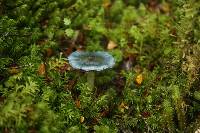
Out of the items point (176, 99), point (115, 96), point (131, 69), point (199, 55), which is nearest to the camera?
point (176, 99)

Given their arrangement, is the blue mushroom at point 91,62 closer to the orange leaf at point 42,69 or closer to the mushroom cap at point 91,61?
the mushroom cap at point 91,61

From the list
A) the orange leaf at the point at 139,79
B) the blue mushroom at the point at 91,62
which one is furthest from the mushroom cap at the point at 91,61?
the orange leaf at the point at 139,79

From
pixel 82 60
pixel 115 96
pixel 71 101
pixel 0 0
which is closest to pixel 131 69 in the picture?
pixel 115 96

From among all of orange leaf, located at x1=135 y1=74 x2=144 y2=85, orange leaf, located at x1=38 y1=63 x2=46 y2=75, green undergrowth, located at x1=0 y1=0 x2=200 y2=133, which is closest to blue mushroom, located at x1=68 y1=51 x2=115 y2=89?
green undergrowth, located at x1=0 y1=0 x2=200 y2=133

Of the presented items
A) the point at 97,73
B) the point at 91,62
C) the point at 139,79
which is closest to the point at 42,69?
the point at 91,62

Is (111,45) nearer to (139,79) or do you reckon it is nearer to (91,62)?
(139,79)

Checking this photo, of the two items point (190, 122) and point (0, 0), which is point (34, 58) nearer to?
point (0, 0)
